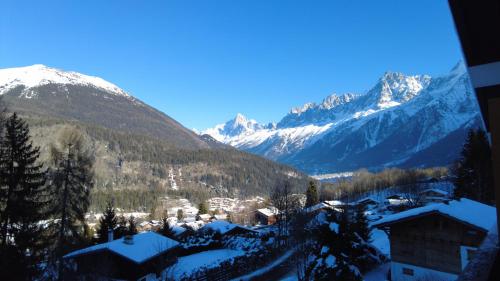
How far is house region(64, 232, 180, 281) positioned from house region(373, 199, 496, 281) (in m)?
16.9

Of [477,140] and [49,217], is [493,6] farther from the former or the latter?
[477,140]

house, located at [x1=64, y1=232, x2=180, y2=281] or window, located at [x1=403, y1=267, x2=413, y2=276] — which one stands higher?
house, located at [x1=64, y1=232, x2=180, y2=281]

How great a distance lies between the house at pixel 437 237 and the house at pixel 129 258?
16882mm

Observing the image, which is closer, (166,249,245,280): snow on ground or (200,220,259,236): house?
(166,249,245,280): snow on ground

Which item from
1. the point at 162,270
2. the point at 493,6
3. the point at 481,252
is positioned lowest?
the point at 162,270

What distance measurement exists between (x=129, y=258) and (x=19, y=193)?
30.7 feet

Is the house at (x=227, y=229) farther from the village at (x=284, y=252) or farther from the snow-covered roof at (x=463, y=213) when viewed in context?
the snow-covered roof at (x=463, y=213)

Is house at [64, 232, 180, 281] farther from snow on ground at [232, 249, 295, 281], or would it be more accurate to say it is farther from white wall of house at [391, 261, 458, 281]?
white wall of house at [391, 261, 458, 281]

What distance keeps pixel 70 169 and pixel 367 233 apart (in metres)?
24.8

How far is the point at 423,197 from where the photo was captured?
282 feet

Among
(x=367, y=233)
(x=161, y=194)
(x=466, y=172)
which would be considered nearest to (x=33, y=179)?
(x=367, y=233)

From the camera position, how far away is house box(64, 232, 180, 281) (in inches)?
1145

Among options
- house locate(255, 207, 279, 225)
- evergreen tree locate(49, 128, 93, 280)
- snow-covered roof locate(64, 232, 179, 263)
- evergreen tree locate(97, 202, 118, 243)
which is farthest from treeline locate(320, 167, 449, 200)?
evergreen tree locate(49, 128, 93, 280)

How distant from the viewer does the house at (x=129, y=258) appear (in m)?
29.1
